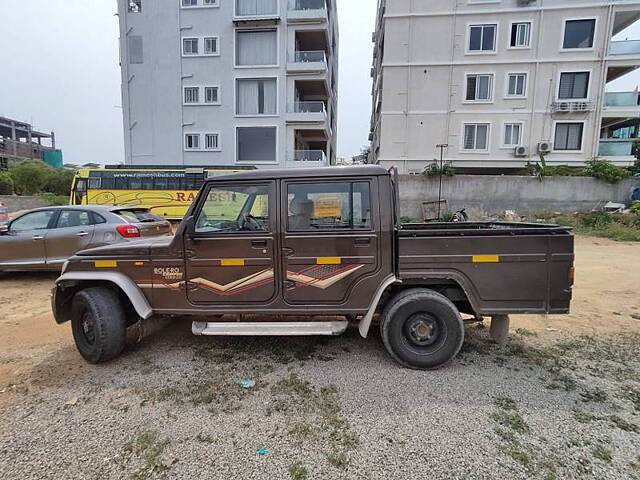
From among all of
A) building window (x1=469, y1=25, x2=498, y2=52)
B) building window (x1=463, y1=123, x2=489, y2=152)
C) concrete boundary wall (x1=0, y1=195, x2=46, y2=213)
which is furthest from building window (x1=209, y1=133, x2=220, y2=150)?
building window (x1=469, y1=25, x2=498, y2=52)

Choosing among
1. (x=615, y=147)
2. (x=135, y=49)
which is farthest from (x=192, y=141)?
(x=615, y=147)

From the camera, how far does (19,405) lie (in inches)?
113

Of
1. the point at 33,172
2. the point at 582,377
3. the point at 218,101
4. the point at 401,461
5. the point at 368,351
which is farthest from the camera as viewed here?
the point at 33,172

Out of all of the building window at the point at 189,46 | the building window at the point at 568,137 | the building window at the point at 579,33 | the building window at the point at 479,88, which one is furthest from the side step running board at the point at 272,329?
the building window at the point at 189,46

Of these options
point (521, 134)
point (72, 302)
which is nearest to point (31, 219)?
point (72, 302)

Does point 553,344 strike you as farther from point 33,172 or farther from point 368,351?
point 33,172

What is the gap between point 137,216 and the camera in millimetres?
6883

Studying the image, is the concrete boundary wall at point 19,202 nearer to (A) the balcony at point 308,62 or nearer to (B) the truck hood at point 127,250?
(A) the balcony at point 308,62

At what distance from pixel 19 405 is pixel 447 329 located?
390 centimetres

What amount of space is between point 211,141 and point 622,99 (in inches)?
1109

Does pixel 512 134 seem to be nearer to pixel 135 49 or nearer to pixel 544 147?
pixel 544 147

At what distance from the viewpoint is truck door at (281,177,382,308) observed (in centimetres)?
335

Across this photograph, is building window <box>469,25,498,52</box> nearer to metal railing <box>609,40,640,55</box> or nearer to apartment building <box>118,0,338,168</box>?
metal railing <box>609,40,640,55</box>

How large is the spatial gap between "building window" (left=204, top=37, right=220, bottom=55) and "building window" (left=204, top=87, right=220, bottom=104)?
261 centimetres
